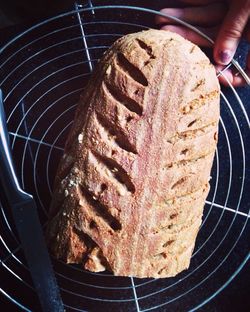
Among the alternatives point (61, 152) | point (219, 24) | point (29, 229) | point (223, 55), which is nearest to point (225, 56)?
point (223, 55)

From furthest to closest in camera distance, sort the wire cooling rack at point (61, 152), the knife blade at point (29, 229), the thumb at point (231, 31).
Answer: the wire cooling rack at point (61, 152)
the thumb at point (231, 31)
the knife blade at point (29, 229)

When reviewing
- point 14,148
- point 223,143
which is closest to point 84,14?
point 14,148

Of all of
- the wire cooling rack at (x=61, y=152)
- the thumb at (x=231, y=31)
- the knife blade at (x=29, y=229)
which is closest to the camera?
the knife blade at (x=29, y=229)

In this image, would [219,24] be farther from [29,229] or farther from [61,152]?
[29,229]

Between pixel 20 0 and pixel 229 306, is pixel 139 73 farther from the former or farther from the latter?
pixel 229 306

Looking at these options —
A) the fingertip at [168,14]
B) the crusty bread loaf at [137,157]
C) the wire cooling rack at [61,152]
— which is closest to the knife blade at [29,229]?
the crusty bread loaf at [137,157]

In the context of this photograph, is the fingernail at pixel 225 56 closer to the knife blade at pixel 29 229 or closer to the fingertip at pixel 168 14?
the fingertip at pixel 168 14

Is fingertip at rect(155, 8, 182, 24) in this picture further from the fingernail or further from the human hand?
the fingernail

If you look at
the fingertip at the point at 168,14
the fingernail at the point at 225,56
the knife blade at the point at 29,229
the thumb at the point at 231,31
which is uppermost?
the fingertip at the point at 168,14
